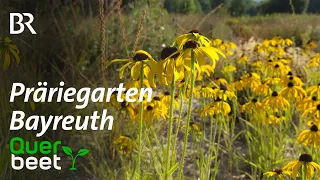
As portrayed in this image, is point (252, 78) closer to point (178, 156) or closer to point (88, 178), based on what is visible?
point (178, 156)

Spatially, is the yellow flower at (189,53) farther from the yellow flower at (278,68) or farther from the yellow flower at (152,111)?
the yellow flower at (278,68)

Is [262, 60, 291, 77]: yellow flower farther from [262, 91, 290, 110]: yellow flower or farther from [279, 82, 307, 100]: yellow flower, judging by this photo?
[262, 91, 290, 110]: yellow flower

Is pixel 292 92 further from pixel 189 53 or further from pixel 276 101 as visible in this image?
A: pixel 189 53

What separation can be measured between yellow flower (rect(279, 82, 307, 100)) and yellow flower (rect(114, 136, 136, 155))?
3.10 ft

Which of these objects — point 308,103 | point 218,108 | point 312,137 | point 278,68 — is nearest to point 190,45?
point 312,137

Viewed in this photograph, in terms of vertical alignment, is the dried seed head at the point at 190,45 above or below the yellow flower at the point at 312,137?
above

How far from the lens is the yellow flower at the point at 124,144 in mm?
2328

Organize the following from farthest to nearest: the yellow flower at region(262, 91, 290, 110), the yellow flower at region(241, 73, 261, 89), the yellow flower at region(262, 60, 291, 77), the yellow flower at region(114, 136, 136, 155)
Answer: the yellow flower at region(262, 60, 291, 77) → the yellow flower at region(241, 73, 261, 89) → the yellow flower at region(262, 91, 290, 110) → the yellow flower at region(114, 136, 136, 155)

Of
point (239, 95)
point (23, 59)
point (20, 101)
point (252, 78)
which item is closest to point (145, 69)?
point (20, 101)

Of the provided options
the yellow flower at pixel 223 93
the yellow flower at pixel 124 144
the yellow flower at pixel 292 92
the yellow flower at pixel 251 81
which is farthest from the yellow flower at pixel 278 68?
the yellow flower at pixel 124 144

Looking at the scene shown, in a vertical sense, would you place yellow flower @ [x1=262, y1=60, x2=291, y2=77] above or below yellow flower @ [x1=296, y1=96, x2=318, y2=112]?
above

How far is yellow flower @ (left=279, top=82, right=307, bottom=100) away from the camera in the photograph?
2.61 meters

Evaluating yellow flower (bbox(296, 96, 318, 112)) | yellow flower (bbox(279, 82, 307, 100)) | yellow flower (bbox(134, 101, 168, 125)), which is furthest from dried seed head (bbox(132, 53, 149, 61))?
yellow flower (bbox(279, 82, 307, 100))

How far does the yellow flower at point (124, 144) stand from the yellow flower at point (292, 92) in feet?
3.10
